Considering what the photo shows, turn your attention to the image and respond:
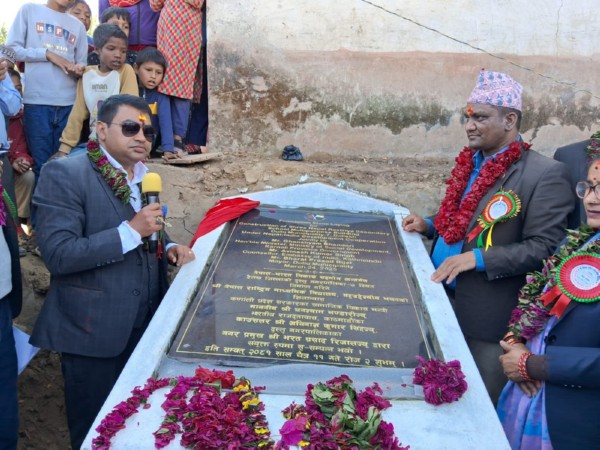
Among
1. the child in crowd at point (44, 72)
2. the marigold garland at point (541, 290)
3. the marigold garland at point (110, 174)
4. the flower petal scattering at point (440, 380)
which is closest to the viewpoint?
the flower petal scattering at point (440, 380)

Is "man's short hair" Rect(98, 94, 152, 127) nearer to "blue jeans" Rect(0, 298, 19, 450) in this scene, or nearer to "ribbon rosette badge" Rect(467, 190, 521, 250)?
"blue jeans" Rect(0, 298, 19, 450)

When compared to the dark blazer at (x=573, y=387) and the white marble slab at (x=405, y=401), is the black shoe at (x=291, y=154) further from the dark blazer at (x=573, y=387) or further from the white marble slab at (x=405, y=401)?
the dark blazer at (x=573, y=387)

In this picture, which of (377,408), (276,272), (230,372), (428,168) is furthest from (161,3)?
(377,408)

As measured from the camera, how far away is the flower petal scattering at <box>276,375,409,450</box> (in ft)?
6.95

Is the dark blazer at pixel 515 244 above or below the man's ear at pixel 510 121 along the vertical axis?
below

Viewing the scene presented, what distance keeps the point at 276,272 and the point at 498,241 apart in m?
1.33

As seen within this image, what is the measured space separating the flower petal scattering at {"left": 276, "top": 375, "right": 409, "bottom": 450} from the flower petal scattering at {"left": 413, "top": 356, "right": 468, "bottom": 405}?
8.0 inches

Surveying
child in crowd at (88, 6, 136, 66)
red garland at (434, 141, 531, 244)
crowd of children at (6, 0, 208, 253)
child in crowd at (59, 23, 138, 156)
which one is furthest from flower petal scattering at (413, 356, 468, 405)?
child in crowd at (88, 6, 136, 66)

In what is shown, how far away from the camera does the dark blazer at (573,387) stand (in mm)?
2488

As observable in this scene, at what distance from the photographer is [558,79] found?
5.66m

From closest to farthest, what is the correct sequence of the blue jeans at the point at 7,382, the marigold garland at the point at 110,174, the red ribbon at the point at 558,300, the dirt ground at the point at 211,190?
1. the red ribbon at the point at 558,300
2. the marigold garland at the point at 110,174
3. the blue jeans at the point at 7,382
4. the dirt ground at the point at 211,190

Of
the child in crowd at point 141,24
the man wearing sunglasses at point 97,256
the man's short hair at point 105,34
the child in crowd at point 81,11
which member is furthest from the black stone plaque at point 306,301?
the child in crowd at point 81,11

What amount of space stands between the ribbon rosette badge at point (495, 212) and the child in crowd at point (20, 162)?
370 cm

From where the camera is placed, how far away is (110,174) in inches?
122
